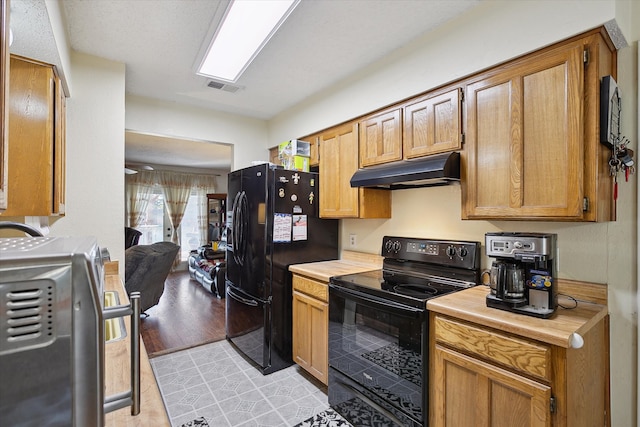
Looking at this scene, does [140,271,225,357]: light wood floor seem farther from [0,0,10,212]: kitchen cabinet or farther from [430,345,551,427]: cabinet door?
[0,0,10,212]: kitchen cabinet

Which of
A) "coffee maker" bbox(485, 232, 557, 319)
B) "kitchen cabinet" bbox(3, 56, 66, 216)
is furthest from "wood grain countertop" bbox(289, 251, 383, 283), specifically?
"kitchen cabinet" bbox(3, 56, 66, 216)

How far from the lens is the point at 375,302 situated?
6.12 ft

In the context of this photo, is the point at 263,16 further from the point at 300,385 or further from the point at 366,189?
the point at 300,385

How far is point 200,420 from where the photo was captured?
2070mm

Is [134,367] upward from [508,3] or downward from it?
downward

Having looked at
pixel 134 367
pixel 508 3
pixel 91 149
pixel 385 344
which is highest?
pixel 508 3

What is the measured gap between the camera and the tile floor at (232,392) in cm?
211

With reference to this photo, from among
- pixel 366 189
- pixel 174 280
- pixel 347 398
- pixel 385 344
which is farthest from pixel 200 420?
pixel 174 280

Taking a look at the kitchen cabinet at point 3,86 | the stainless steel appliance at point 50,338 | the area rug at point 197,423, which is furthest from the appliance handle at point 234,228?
the stainless steel appliance at point 50,338

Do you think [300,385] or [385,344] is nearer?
[385,344]

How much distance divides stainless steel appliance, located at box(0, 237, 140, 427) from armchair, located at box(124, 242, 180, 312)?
348cm

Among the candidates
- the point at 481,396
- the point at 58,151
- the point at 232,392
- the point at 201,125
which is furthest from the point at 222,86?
the point at 481,396

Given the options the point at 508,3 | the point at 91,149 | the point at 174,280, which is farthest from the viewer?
the point at 174,280

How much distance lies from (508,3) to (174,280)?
6.78 meters
